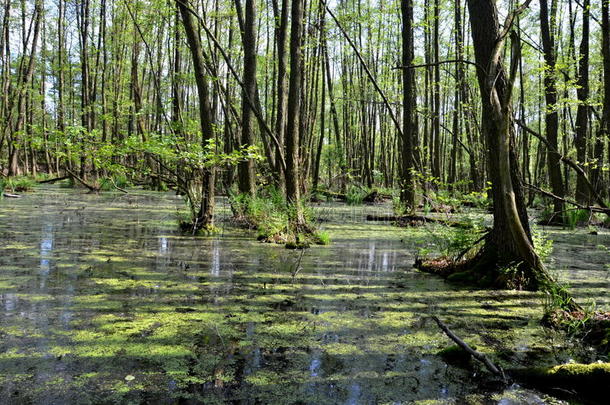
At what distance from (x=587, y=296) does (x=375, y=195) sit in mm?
13625

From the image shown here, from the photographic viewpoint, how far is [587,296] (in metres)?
4.13

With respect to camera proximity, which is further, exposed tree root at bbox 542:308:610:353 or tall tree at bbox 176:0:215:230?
tall tree at bbox 176:0:215:230

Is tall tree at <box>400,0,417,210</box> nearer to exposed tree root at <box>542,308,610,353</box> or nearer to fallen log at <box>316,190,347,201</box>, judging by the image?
exposed tree root at <box>542,308,610,353</box>

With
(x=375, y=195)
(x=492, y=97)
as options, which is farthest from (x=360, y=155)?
(x=492, y=97)

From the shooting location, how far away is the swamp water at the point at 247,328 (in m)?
2.15

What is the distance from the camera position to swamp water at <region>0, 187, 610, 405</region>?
7.05 feet

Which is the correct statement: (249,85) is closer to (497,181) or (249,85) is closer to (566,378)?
(497,181)

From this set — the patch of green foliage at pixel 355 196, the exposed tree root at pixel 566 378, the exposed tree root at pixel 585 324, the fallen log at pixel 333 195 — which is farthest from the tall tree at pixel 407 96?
the exposed tree root at pixel 566 378

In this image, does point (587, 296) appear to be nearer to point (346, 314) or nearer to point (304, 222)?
point (346, 314)

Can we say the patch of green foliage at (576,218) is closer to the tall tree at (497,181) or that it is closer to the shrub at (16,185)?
the tall tree at (497,181)

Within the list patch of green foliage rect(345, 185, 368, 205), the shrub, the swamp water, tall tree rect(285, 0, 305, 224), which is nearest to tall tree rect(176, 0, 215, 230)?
tall tree rect(285, 0, 305, 224)

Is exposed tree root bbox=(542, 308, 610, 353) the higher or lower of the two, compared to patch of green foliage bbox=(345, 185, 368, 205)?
Result: lower

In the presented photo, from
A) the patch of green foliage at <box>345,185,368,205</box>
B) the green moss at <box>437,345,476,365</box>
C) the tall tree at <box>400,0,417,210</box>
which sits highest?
the tall tree at <box>400,0,417,210</box>

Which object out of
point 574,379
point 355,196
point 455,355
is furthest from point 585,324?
point 355,196
